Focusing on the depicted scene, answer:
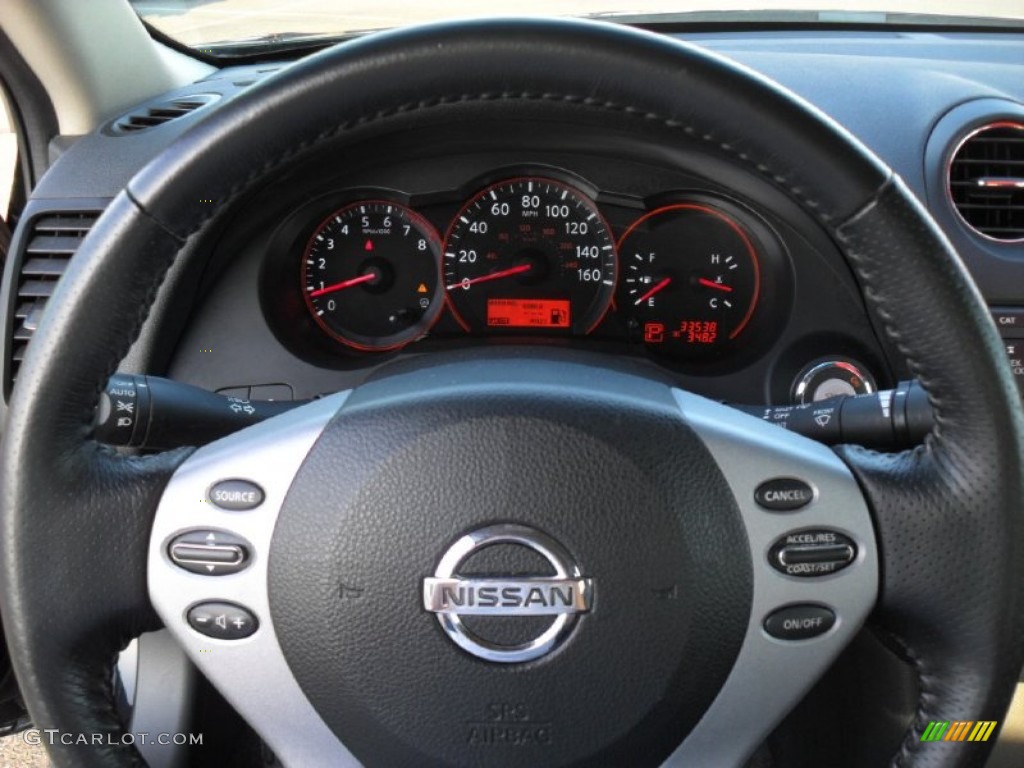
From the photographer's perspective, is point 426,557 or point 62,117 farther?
point 62,117

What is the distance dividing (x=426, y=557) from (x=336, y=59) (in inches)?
18.2

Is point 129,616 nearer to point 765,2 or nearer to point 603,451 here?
point 603,451

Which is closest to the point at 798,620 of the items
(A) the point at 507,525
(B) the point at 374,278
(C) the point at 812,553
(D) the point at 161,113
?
(C) the point at 812,553

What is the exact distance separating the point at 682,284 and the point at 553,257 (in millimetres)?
227

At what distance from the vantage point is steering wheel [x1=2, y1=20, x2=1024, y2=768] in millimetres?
1146

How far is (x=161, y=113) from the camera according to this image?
2412 millimetres

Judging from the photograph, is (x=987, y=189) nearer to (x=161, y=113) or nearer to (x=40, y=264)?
(x=161, y=113)

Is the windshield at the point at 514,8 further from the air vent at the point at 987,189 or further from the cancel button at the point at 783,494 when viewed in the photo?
the cancel button at the point at 783,494

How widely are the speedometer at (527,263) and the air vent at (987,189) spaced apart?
595 mm

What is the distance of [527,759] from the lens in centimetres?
125

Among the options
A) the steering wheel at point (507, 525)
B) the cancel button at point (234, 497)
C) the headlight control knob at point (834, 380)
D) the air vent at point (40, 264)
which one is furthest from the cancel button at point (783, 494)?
the air vent at point (40, 264)

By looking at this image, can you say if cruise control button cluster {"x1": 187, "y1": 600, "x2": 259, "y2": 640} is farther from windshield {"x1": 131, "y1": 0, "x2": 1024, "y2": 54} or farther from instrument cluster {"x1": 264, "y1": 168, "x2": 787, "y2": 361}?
windshield {"x1": 131, "y1": 0, "x2": 1024, "y2": 54}

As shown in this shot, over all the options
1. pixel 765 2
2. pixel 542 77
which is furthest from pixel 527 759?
pixel 765 2

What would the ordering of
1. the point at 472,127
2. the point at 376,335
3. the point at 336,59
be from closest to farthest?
the point at 336,59 → the point at 472,127 → the point at 376,335
